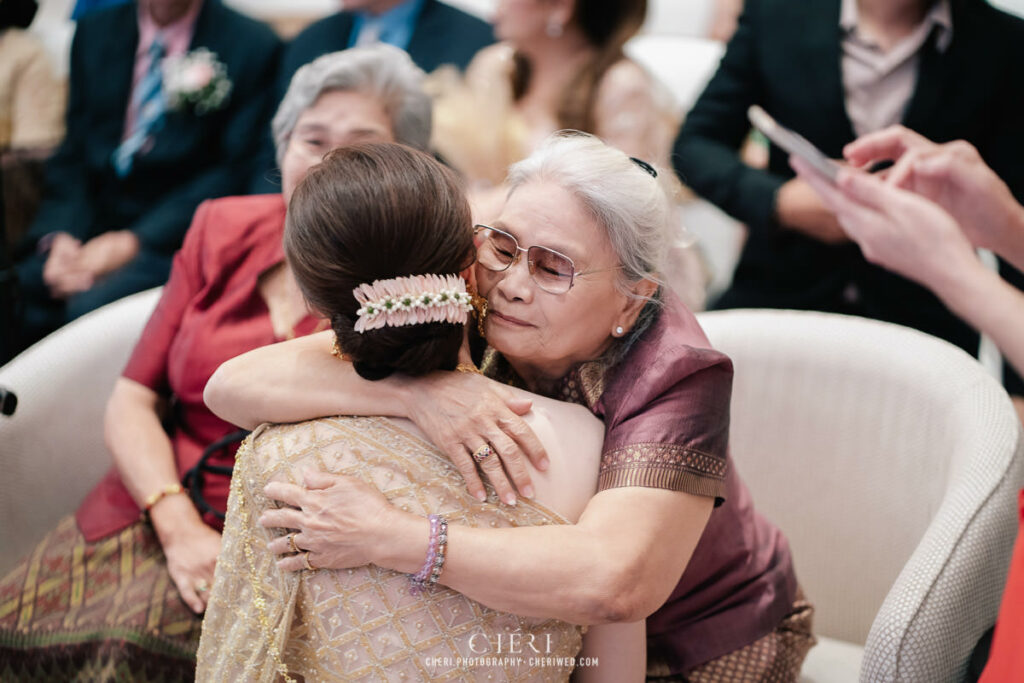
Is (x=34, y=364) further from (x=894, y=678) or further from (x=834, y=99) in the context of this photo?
(x=834, y=99)

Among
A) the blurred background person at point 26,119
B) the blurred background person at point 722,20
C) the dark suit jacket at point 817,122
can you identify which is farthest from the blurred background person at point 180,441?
the blurred background person at point 26,119

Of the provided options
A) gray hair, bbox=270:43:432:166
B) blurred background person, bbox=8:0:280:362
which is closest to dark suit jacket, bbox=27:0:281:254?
blurred background person, bbox=8:0:280:362

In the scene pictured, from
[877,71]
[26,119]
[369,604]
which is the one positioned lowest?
[26,119]

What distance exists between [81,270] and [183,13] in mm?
1021

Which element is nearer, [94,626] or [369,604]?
[369,604]

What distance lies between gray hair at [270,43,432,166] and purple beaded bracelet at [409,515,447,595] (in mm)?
1082

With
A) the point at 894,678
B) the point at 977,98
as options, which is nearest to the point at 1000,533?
the point at 894,678

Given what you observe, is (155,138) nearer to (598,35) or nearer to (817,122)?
(598,35)

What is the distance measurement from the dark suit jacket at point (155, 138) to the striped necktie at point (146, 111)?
0.11 feet

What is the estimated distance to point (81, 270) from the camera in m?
3.20

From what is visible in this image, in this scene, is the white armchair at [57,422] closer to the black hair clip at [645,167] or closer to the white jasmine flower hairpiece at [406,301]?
the white jasmine flower hairpiece at [406,301]

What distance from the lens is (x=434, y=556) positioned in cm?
118

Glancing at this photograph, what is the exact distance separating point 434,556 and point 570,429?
11.6 inches

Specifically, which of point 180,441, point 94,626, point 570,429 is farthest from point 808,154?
point 94,626
